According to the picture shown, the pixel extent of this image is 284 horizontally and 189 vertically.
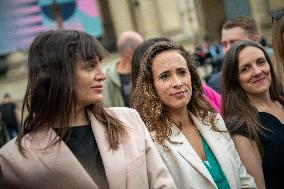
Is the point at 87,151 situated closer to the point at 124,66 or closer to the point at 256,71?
the point at 256,71

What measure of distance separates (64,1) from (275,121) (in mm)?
17982

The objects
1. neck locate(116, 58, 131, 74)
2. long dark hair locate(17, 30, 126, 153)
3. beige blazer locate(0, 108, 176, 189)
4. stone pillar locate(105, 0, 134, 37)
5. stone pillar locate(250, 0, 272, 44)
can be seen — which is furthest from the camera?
stone pillar locate(105, 0, 134, 37)

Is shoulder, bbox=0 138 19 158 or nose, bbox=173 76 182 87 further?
nose, bbox=173 76 182 87

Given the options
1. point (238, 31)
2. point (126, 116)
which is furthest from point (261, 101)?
point (238, 31)

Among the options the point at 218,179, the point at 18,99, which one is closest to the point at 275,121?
the point at 218,179

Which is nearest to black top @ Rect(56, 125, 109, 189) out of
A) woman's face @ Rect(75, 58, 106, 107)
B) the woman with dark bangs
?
the woman with dark bangs

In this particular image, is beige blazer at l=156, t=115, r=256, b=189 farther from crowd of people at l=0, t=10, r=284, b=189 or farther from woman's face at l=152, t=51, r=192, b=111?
woman's face at l=152, t=51, r=192, b=111

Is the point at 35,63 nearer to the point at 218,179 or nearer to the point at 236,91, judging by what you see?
the point at 218,179

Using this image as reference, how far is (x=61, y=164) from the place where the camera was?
89.2 inches

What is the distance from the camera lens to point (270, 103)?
321cm

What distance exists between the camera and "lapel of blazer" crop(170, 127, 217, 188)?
2.55 meters

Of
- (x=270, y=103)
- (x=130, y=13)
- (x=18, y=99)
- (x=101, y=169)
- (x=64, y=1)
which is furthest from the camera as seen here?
(x=130, y=13)

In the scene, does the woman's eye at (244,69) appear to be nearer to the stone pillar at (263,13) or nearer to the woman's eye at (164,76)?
the woman's eye at (164,76)

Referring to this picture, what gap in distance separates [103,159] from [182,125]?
26.6 inches
